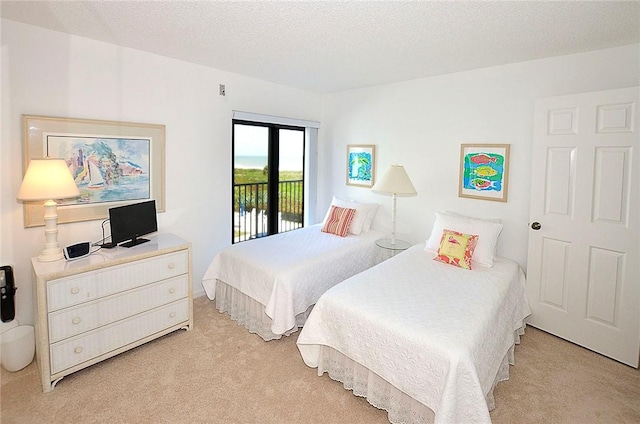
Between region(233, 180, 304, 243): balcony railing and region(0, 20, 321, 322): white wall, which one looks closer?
region(0, 20, 321, 322): white wall

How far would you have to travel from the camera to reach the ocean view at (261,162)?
3920 mm

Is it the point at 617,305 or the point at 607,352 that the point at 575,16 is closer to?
the point at 617,305

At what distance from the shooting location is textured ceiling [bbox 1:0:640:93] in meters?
2.01

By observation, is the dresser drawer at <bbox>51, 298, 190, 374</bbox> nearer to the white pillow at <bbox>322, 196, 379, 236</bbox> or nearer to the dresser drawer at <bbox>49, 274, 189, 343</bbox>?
the dresser drawer at <bbox>49, 274, 189, 343</bbox>

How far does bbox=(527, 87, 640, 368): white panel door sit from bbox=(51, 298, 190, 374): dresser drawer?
10.2 ft

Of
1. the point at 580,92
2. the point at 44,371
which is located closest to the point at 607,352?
the point at 580,92

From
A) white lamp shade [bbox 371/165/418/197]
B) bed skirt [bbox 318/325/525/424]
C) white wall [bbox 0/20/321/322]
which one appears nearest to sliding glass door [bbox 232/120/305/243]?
white wall [bbox 0/20/321/322]

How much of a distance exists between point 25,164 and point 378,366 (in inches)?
109

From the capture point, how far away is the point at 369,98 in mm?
4141

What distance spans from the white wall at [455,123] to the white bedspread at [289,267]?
35.1 inches

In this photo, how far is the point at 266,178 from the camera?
166 inches

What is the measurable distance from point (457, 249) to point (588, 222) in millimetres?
987

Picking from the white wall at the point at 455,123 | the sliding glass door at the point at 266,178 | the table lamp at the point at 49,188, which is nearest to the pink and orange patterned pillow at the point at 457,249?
the white wall at the point at 455,123

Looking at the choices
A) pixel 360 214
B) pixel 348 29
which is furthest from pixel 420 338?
pixel 360 214
